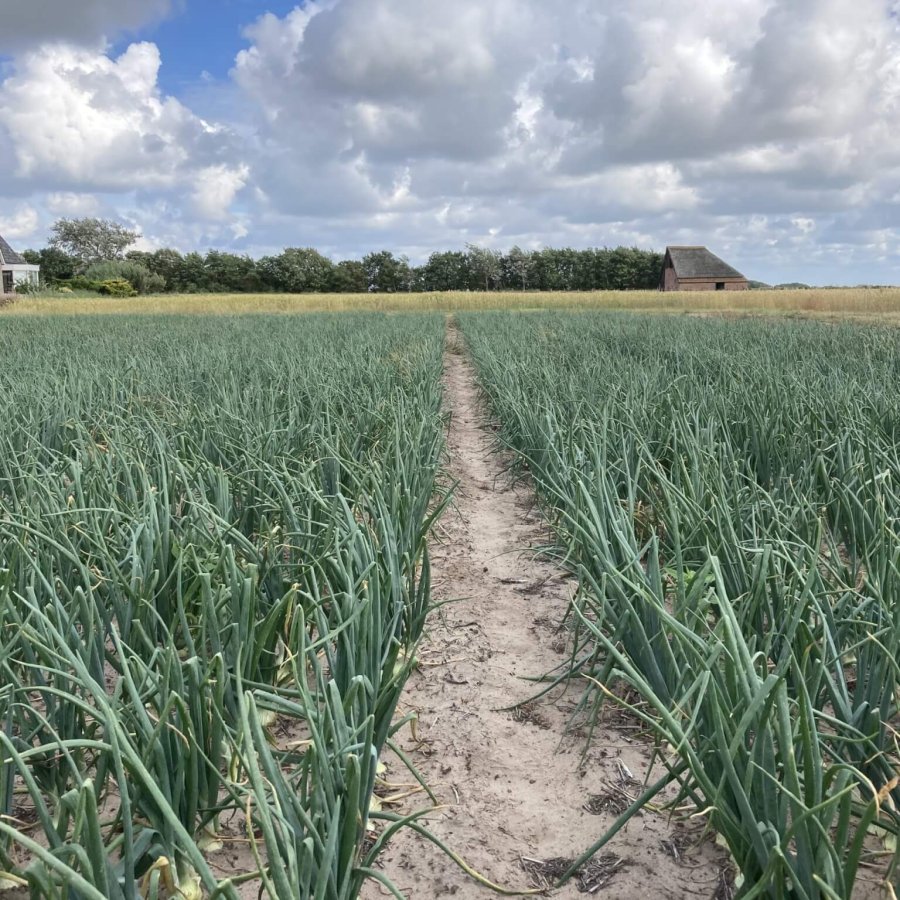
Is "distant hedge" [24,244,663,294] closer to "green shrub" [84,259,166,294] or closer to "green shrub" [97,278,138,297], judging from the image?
"green shrub" [84,259,166,294]

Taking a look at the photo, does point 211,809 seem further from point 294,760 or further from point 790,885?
point 790,885

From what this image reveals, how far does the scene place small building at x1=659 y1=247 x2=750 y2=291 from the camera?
136ft

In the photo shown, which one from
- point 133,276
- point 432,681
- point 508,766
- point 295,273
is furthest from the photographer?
point 295,273

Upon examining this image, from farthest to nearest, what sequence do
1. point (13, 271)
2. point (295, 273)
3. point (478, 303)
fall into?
point (295, 273)
point (13, 271)
point (478, 303)

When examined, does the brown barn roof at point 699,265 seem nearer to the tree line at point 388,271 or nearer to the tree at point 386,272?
the tree line at point 388,271

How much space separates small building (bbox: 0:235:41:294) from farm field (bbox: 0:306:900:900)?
1435 inches

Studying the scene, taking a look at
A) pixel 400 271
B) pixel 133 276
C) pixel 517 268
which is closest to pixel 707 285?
pixel 517 268

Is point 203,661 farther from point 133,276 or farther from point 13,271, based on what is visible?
point 133,276

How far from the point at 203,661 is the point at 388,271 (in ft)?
157

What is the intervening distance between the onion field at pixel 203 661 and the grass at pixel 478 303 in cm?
2204

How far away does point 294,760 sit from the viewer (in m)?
1.37

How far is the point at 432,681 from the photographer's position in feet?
6.69

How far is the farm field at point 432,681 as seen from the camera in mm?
1000

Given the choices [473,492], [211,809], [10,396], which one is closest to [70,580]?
[211,809]
